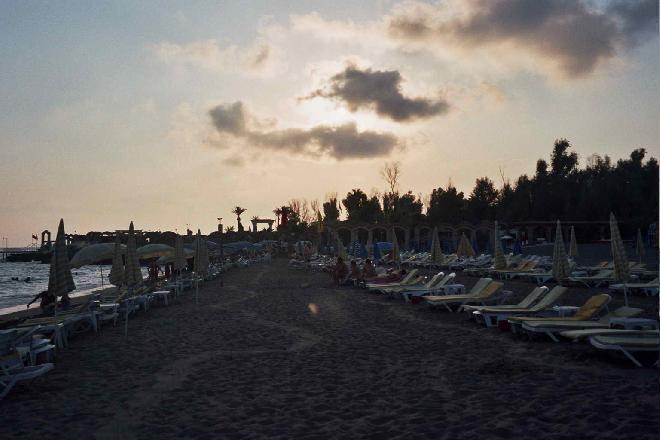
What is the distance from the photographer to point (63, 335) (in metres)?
9.30

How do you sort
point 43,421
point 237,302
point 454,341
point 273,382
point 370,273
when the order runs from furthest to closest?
point 370,273 < point 237,302 < point 454,341 < point 273,382 < point 43,421

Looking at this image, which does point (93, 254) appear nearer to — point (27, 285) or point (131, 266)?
point (131, 266)

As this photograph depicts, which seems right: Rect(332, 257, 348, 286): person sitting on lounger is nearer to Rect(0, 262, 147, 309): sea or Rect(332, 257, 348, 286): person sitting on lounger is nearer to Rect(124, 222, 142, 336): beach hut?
Rect(0, 262, 147, 309): sea

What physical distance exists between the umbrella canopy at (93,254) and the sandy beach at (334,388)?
23.1 ft

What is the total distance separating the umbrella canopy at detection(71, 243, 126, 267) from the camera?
666 inches

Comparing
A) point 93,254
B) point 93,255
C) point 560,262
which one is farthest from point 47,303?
point 560,262

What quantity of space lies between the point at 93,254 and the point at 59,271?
28.6ft

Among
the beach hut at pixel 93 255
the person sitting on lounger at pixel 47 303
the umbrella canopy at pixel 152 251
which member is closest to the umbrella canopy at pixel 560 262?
the person sitting on lounger at pixel 47 303

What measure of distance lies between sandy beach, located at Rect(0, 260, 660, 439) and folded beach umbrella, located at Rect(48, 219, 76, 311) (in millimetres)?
992

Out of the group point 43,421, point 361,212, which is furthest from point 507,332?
point 361,212

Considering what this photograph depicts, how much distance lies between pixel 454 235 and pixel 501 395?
164ft

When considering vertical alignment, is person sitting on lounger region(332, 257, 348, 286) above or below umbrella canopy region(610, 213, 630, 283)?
below

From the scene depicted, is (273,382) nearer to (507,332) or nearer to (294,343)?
(294,343)

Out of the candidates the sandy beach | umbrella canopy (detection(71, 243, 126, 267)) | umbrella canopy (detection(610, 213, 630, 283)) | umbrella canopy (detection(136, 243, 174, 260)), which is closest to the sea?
umbrella canopy (detection(136, 243, 174, 260))
